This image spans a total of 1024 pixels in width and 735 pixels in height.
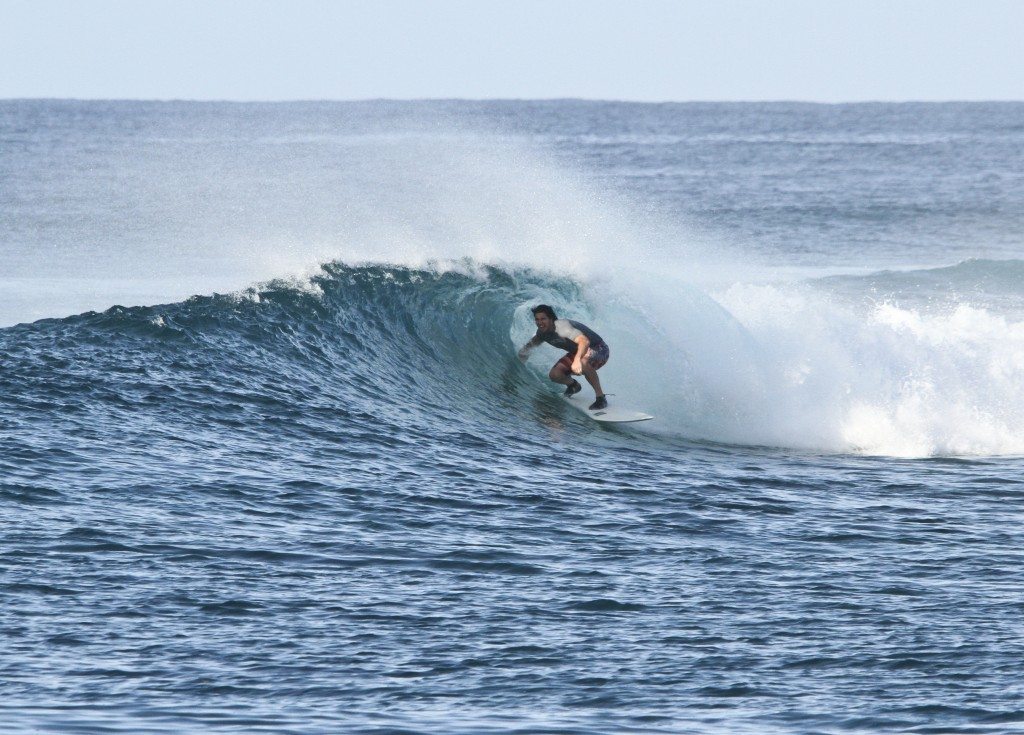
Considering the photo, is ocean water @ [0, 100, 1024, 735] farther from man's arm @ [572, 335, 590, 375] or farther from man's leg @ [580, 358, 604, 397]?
man's arm @ [572, 335, 590, 375]

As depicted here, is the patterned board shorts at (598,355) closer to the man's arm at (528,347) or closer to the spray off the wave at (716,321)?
the man's arm at (528,347)

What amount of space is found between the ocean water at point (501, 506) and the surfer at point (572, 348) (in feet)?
1.12

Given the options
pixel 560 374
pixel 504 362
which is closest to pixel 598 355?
pixel 560 374

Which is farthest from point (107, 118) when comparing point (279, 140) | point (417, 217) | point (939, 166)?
point (417, 217)

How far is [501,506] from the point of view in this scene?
1173 cm

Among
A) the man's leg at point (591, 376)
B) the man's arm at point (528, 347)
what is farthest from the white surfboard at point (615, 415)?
the man's arm at point (528, 347)

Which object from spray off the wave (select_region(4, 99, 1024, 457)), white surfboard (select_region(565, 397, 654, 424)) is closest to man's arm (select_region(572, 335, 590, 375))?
white surfboard (select_region(565, 397, 654, 424))

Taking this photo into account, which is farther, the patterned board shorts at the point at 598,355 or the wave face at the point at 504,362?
the patterned board shorts at the point at 598,355

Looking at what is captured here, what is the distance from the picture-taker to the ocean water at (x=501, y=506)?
25.7ft

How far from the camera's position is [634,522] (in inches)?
445

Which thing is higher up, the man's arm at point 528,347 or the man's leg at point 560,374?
the man's arm at point 528,347

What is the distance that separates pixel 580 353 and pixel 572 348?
0.81ft

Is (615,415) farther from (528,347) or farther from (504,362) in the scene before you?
(504,362)

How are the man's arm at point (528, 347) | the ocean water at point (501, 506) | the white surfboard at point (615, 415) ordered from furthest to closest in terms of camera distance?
the man's arm at point (528, 347) < the white surfboard at point (615, 415) < the ocean water at point (501, 506)
